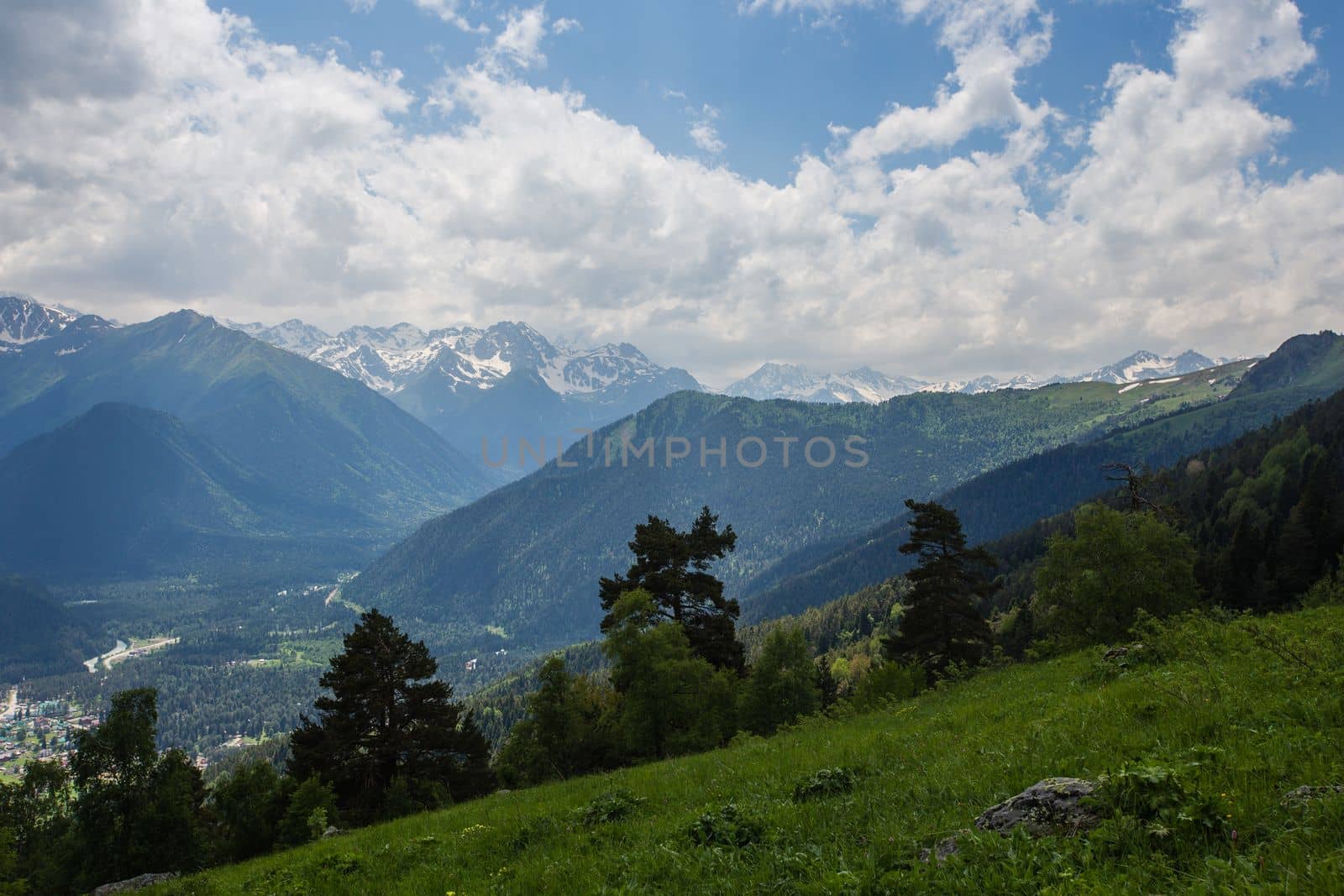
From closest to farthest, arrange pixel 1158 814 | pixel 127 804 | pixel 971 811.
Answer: pixel 1158 814
pixel 971 811
pixel 127 804

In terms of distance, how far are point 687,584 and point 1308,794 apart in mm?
33811

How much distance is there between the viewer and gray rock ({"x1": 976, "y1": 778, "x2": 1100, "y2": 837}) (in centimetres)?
654

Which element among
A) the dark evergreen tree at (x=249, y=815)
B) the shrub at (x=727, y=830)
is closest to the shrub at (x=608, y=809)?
the shrub at (x=727, y=830)

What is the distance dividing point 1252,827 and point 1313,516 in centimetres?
7202

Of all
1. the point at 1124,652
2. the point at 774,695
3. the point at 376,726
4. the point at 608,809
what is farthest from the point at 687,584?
the point at 608,809

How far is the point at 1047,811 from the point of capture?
6.82m

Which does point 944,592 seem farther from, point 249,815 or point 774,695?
point 249,815

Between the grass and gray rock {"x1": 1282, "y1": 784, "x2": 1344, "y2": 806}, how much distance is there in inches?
4.4

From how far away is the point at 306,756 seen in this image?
1437 inches

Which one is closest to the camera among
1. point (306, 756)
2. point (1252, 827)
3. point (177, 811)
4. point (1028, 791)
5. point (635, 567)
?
point (1252, 827)

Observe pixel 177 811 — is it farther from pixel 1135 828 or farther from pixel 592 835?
pixel 1135 828

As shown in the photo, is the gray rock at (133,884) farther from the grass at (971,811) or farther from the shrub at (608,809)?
the shrub at (608,809)

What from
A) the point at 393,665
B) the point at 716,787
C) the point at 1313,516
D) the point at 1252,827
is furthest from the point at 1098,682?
the point at 1313,516

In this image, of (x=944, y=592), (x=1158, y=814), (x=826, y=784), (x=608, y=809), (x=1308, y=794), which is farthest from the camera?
(x=944, y=592)
